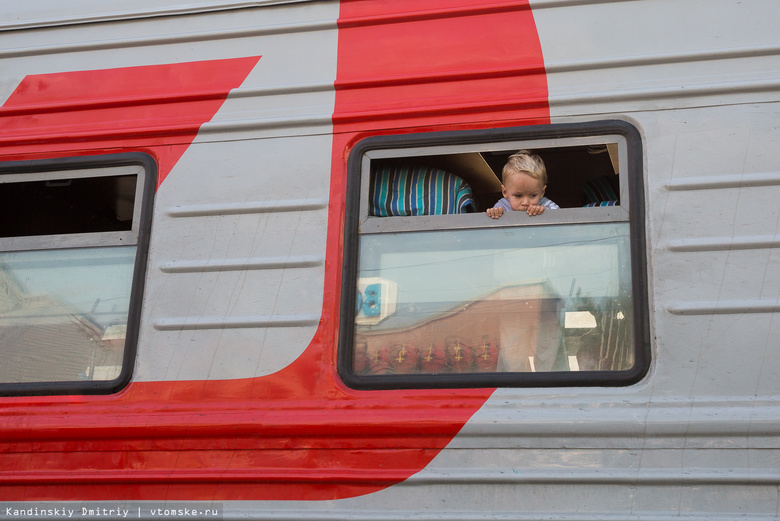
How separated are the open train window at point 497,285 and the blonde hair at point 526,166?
0.09 m

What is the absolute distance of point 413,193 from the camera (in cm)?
211

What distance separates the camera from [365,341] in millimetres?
Answer: 1918

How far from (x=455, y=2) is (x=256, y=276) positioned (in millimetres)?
1097

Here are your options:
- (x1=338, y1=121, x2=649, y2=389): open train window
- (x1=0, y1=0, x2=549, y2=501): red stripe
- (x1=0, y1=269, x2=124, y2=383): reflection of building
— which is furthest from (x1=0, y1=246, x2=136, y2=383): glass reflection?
(x1=338, y1=121, x2=649, y2=389): open train window

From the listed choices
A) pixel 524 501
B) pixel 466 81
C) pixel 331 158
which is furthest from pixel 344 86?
pixel 524 501

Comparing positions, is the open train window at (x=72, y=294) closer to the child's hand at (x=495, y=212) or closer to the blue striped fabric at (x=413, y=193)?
the blue striped fabric at (x=413, y=193)

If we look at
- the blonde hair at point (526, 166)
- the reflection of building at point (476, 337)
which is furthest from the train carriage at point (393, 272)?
the blonde hair at point (526, 166)

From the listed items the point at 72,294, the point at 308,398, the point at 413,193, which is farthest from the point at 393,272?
the point at 72,294

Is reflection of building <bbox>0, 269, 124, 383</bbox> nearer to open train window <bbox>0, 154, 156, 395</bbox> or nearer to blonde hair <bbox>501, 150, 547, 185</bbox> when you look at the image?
open train window <bbox>0, 154, 156, 395</bbox>

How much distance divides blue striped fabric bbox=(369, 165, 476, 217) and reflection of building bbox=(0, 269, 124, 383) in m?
0.95

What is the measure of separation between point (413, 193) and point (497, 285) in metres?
0.44

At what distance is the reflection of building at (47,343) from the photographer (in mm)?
2051

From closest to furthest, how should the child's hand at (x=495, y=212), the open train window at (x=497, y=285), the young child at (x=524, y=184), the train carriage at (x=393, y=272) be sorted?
the train carriage at (x=393, y=272) < the open train window at (x=497, y=285) < the child's hand at (x=495, y=212) < the young child at (x=524, y=184)

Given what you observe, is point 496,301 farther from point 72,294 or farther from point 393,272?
point 72,294
